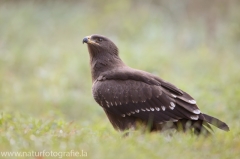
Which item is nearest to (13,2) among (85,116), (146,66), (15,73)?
(15,73)

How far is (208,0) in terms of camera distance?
18094mm

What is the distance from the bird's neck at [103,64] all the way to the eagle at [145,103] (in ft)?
0.62

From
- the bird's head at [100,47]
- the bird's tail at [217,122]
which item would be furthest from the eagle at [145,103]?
the bird's head at [100,47]

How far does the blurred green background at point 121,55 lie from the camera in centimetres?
591

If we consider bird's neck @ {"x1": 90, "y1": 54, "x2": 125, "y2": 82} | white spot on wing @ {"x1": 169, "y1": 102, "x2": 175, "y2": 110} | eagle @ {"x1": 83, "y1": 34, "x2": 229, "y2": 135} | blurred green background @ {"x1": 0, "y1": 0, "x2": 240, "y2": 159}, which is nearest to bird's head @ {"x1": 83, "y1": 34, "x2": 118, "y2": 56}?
bird's neck @ {"x1": 90, "y1": 54, "x2": 125, "y2": 82}

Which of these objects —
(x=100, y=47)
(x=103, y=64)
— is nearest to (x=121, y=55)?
(x=100, y=47)

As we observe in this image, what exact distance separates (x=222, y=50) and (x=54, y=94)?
5941 millimetres

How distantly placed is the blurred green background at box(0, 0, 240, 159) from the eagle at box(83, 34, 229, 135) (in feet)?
1.32

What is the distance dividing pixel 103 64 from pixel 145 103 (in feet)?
3.33

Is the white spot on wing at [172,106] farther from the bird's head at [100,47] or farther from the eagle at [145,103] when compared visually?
the bird's head at [100,47]

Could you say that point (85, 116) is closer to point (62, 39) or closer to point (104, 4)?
point (62, 39)

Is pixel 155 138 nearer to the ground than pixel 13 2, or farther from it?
nearer to the ground

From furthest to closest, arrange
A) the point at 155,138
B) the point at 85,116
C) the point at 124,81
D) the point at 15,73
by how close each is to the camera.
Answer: the point at 15,73, the point at 85,116, the point at 124,81, the point at 155,138

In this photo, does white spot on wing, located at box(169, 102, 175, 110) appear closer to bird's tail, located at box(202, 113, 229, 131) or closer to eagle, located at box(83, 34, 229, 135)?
eagle, located at box(83, 34, 229, 135)
